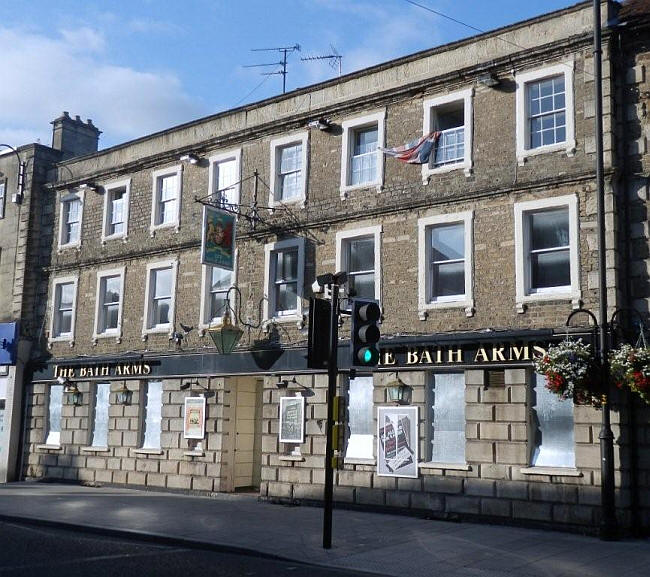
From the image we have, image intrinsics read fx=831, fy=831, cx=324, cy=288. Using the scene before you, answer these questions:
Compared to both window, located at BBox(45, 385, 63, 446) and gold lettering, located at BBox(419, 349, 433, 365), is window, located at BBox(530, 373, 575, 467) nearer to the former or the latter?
gold lettering, located at BBox(419, 349, 433, 365)

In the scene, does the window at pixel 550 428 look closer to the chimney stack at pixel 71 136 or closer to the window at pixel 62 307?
the window at pixel 62 307

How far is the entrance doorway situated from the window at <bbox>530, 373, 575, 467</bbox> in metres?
8.39

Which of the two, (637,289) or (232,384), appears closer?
(637,289)

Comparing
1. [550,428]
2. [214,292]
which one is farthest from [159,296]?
[550,428]

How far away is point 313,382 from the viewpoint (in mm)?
19594

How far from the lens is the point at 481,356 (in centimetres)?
1672

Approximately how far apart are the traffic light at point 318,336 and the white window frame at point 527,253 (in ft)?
16.7

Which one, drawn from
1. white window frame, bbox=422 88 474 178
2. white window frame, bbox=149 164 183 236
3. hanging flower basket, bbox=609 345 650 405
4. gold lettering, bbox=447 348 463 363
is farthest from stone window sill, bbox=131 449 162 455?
hanging flower basket, bbox=609 345 650 405

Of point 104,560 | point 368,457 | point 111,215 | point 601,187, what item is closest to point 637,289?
point 601,187

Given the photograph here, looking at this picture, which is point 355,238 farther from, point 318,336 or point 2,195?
→ point 2,195

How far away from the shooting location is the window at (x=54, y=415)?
2572 cm

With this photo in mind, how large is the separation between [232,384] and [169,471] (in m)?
2.98

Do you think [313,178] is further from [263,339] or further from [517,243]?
[517,243]

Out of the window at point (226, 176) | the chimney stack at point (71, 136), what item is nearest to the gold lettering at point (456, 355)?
the window at point (226, 176)
